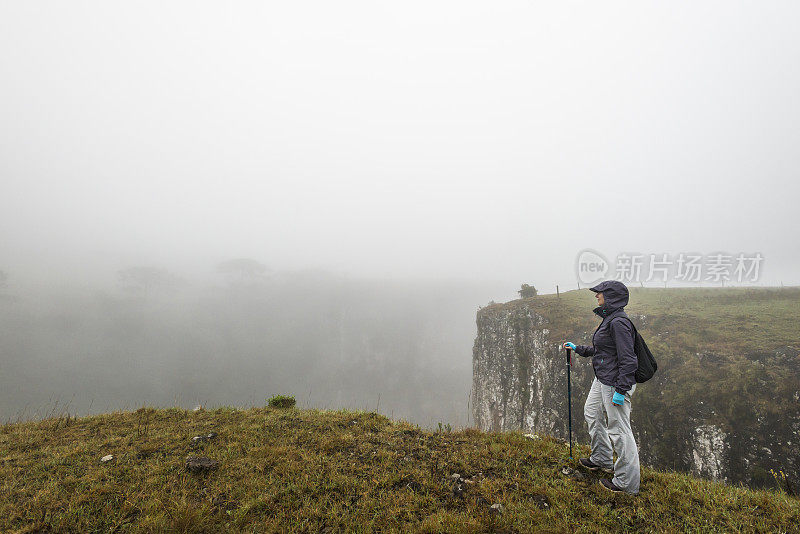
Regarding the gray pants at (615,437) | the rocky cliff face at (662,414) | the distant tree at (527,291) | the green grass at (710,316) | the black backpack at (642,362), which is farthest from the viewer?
the distant tree at (527,291)

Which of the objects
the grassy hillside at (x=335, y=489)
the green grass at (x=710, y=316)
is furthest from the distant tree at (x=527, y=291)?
the grassy hillside at (x=335, y=489)

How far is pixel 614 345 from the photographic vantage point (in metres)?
6.34

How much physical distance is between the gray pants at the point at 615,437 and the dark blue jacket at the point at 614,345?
25cm

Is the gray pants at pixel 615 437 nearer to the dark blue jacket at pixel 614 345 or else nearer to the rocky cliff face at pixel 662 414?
the dark blue jacket at pixel 614 345

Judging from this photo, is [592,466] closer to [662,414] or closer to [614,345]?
[614,345]

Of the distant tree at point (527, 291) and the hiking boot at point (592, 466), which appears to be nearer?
the hiking boot at point (592, 466)

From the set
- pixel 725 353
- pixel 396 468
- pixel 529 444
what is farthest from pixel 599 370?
pixel 725 353

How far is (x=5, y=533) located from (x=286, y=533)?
4284 mm

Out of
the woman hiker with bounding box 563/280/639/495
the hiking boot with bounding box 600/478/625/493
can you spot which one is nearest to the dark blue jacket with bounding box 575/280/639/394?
the woman hiker with bounding box 563/280/639/495

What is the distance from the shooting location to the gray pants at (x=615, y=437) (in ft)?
18.9

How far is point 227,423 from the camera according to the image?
9734mm

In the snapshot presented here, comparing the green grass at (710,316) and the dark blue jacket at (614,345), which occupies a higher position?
the dark blue jacket at (614,345)

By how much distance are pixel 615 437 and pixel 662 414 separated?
32906mm

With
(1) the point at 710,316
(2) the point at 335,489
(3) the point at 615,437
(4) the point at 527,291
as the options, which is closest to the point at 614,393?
(3) the point at 615,437
